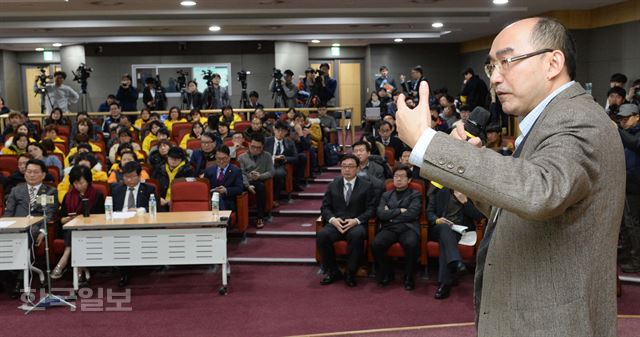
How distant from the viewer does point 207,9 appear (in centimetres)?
995

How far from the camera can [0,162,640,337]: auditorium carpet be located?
176 inches

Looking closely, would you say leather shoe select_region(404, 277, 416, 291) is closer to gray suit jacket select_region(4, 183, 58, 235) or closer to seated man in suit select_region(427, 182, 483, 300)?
seated man in suit select_region(427, 182, 483, 300)

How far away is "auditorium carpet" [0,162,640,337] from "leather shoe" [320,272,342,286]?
5cm

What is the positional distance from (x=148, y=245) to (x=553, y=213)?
4717 millimetres

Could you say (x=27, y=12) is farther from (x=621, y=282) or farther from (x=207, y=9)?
(x=621, y=282)

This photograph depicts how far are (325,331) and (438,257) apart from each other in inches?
59.7

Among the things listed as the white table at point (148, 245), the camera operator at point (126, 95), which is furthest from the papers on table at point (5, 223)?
Answer: the camera operator at point (126, 95)

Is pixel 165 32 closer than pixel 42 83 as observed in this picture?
No

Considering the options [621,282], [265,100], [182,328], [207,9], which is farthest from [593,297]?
[265,100]

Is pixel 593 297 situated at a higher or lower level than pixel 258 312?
higher

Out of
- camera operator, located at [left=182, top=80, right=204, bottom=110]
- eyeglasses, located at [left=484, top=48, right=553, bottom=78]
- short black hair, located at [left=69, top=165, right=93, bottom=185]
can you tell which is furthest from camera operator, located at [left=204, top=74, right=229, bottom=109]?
eyeglasses, located at [left=484, top=48, right=553, bottom=78]

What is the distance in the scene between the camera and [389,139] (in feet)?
26.4

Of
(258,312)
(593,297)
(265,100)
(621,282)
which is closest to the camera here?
(593,297)

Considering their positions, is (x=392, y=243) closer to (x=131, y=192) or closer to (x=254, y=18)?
(x=131, y=192)
